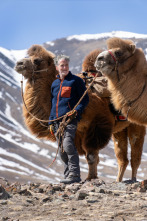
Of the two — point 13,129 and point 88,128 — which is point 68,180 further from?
point 13,129

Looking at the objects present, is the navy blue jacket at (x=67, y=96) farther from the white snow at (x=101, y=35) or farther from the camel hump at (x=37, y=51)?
the white snow at (x=101, y=35)

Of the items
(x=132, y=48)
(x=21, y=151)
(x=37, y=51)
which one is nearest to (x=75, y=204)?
(x=132, y=48)

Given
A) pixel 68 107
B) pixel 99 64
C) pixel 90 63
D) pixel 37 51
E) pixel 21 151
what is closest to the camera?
pixel 99 64

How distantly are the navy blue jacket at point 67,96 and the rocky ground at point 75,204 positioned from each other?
112 centimetres

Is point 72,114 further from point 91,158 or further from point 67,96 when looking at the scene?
point 91,158

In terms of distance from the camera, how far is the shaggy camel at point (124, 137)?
723cm

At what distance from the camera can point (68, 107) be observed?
17.9 ft

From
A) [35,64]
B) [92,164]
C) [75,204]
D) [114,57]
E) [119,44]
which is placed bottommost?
[75,204]

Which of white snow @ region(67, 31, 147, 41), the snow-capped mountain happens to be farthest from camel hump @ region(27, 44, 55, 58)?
white snow @ region(67, 31, 147, 41)

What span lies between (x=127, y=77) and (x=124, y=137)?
128 inches

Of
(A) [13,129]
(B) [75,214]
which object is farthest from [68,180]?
(A) [13,129]

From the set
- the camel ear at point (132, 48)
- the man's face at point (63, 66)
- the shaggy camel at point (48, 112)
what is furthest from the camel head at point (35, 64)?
the camel ear at point (132, 48)

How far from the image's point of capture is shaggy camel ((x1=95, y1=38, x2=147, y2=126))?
16.9 feet

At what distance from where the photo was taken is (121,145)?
8328mm
